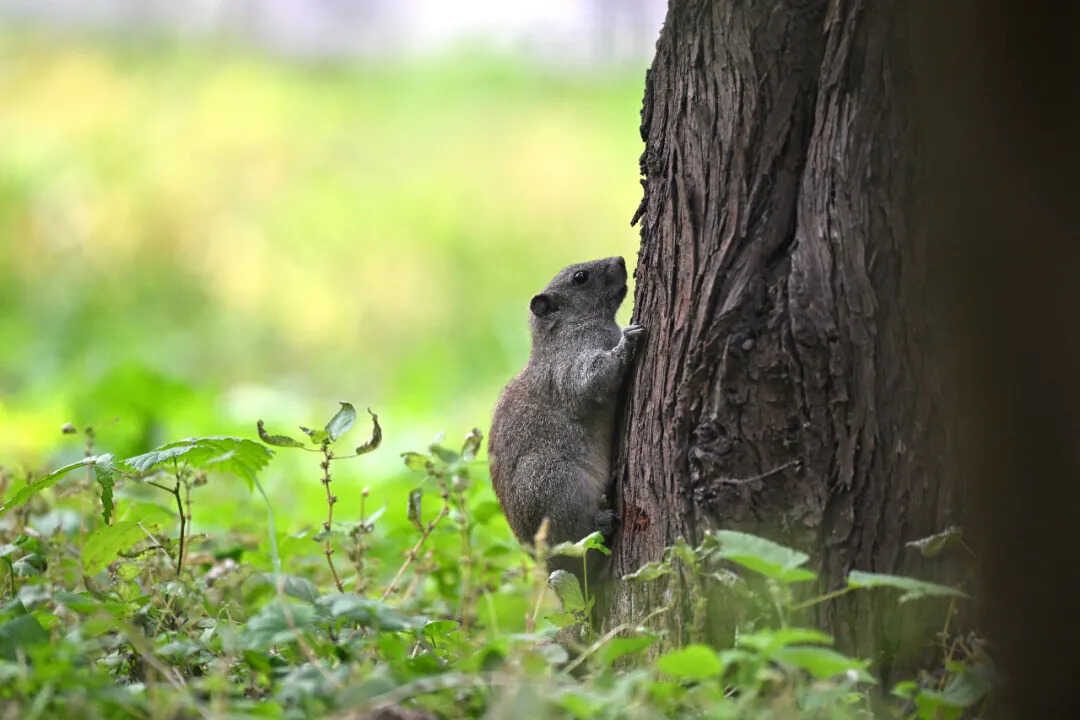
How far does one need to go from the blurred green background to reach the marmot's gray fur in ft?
6.50

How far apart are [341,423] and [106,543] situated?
68 cm

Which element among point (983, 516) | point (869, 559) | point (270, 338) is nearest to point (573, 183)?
point (270, 338)

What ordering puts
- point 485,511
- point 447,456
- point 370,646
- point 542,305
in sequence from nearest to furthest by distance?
point 447,456 → point 370,646 → point 485,511 → point 542,305

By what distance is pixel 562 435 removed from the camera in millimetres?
4191

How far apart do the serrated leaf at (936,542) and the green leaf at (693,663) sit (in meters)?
0.67

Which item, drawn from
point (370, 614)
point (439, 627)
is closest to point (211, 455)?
point (439, 627)

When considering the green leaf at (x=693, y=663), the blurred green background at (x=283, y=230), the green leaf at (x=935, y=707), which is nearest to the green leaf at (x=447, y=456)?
the green leaf at (x=693, y=663)

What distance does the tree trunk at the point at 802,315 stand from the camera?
9.22 ft

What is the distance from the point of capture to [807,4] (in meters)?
3.00

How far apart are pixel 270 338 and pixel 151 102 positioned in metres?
3.99

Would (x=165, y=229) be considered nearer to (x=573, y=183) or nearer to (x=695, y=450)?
(x=573, y=183)

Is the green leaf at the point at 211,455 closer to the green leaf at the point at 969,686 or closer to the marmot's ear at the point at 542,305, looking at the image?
the green leaf at the point at 969,686

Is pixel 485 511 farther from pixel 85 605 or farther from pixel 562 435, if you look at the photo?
pixel 85 605

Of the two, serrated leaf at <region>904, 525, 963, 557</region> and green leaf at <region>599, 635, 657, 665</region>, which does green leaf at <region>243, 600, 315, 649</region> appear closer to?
green leaf at <region>599, 635, 657, 665</region>
